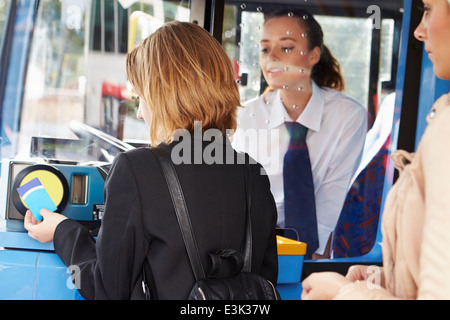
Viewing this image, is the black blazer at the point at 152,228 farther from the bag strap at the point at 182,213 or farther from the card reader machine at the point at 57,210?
the card reader machine at the point at 57,210

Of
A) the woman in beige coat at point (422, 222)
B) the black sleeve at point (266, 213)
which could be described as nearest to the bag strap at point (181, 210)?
the black sleeve at point (266, 213)

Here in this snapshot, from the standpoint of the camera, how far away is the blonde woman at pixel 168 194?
1245 millimetres

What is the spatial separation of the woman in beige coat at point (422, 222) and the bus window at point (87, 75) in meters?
1.41

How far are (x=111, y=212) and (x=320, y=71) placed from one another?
141 cm

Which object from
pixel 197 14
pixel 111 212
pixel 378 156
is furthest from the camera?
pixel 378 156

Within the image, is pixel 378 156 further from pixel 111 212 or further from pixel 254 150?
pixel 111 212

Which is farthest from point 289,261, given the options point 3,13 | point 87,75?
point 3,13

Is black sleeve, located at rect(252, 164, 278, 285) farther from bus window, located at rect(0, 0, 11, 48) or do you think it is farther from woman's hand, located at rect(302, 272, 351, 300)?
bus window, located at rect(0, 0, 11, 48)

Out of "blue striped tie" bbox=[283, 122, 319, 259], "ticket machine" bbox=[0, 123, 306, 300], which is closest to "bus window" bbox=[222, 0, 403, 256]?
"blue striped tie" bbox=[283, 122, 319, 259]

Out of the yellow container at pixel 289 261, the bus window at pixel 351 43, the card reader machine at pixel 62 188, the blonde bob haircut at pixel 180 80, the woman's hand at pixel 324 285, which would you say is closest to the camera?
the woman's hand at pixel 324 285

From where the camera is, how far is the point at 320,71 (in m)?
2.37

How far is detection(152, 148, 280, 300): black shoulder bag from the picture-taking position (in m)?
1.23
